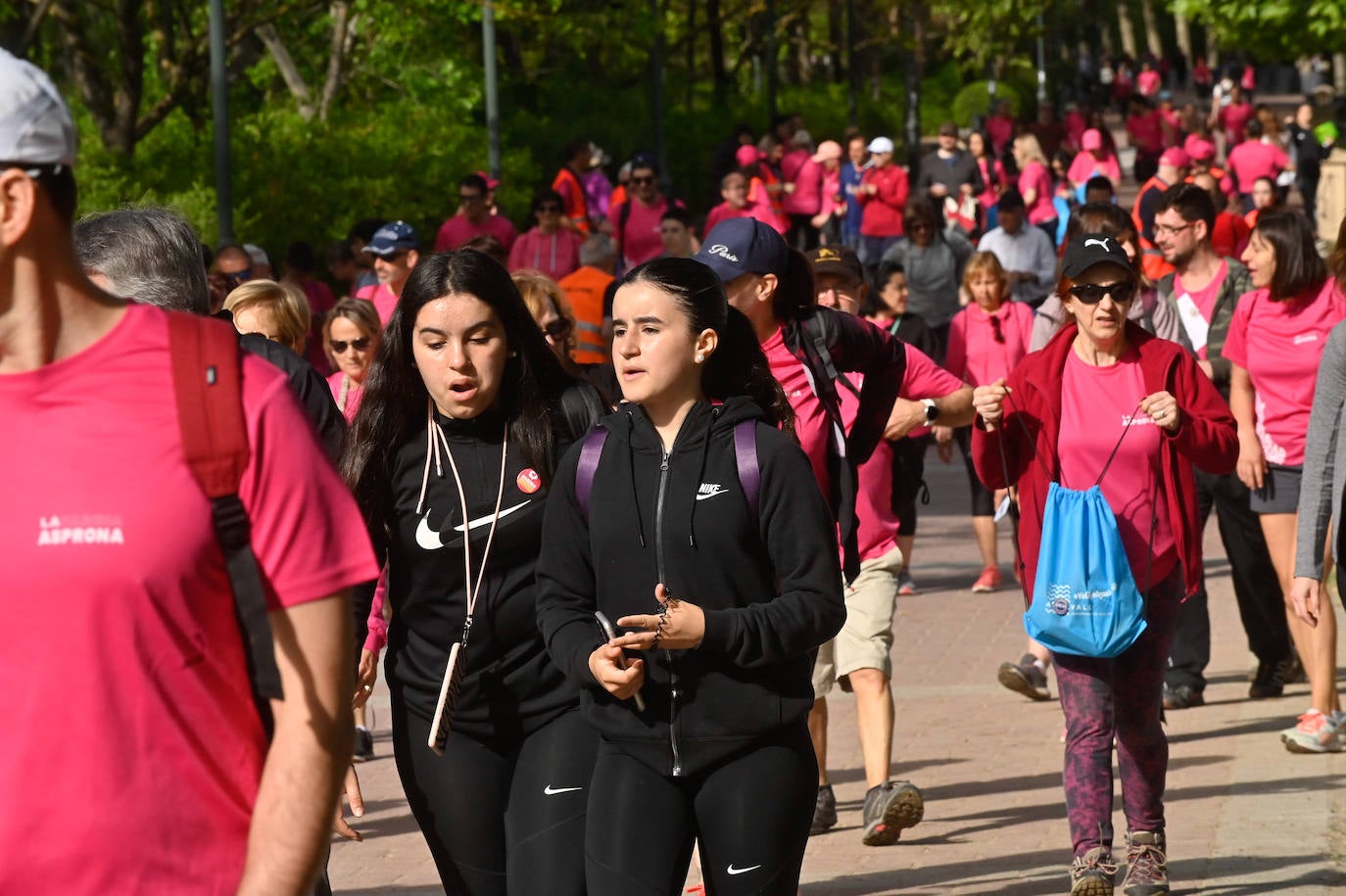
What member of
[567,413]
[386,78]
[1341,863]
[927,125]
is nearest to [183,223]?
[567,413]

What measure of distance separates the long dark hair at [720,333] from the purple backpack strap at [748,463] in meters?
0.21

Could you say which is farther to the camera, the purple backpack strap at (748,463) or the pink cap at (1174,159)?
the pink cap at (1174,159)

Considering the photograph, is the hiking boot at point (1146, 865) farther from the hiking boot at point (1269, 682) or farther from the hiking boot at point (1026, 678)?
the hiking boot at point (1269, 682)

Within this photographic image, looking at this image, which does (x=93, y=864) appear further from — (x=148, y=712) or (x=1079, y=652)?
(x=1079, y=652)

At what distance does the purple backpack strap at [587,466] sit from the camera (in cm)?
449

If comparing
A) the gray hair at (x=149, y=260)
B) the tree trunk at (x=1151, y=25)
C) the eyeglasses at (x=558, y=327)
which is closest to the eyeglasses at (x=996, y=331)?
the eyeglasses at (x=558, y=327)

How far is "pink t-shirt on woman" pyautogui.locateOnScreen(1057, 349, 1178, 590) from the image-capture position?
6312 mm

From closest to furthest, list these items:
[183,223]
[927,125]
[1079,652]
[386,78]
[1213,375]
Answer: [183,223], [1079,652], [1213,375], [386,78], [927,125]

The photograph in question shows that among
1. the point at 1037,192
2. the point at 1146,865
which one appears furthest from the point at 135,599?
the point at 1037,192

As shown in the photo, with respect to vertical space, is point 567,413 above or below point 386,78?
below

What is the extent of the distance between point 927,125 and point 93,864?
57865mm

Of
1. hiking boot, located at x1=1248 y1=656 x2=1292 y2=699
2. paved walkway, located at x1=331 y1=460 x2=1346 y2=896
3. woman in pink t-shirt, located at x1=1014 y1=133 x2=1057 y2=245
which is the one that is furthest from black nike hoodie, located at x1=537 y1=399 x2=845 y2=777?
woman in pink t-shirt, located at x1=1014 y1=133 x2=1057 y2=245

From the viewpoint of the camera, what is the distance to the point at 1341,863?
677cm

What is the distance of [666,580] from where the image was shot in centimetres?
436
